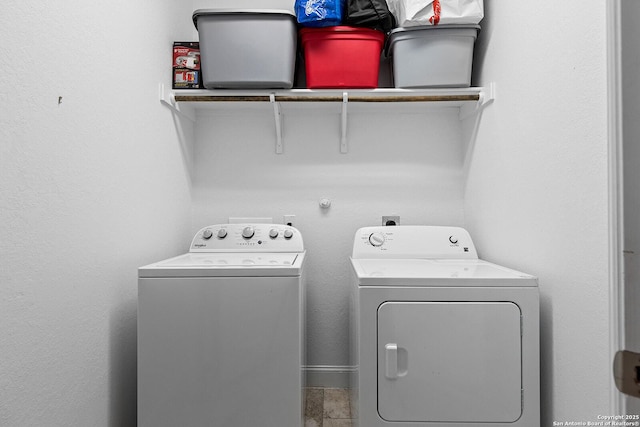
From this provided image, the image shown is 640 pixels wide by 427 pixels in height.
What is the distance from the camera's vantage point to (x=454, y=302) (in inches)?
46.2

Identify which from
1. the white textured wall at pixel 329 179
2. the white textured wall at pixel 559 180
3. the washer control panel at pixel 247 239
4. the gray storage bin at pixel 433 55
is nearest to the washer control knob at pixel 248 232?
the washer control panel at pixel 247 239

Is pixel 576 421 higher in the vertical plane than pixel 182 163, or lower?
lower

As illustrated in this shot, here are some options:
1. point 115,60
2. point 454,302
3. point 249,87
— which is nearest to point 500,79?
point 454,302

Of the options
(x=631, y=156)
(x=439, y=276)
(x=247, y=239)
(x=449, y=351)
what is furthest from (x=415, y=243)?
(x=631, y=156)

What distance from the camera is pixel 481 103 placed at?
69.6 inches

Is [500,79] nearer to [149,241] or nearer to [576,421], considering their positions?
[576,421]

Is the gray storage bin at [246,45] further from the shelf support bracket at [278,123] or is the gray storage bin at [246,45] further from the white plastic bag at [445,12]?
Result: the white plastic bag at [445,12]

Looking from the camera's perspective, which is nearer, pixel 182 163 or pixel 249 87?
pixel 249 87

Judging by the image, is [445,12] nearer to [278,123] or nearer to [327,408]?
[278,123]

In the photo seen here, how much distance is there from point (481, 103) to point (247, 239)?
1.45 metres

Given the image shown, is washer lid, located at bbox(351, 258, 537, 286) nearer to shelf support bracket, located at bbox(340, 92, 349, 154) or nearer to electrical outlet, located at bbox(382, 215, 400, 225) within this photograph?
electrical outlet, located at bbox(382, 215, 400, 225)

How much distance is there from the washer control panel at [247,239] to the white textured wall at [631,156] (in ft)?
4.62

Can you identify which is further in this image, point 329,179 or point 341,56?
point 329,179

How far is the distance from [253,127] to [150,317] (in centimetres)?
130
